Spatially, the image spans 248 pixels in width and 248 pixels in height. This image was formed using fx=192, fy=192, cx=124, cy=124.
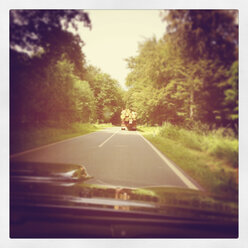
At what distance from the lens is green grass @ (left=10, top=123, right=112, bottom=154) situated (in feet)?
8.94

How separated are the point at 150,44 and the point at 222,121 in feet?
5.13

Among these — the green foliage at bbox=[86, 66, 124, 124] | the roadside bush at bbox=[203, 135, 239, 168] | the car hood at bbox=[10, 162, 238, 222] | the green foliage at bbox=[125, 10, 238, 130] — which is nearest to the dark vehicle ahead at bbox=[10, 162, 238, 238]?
the car hood at bbox=[10, 162, 238, 222]

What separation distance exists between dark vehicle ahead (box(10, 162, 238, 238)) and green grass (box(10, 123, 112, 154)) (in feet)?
2.27

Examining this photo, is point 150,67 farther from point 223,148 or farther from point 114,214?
point 114,214

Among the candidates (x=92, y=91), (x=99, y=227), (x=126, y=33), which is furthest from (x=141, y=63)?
(x=99, y=227)

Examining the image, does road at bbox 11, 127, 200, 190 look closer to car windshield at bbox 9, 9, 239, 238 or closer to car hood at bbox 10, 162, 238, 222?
car windshield at bbox 9, 9, 239, 238

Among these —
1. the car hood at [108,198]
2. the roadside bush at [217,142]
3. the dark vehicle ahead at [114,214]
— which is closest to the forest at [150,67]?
the roadside bush at [217,142]

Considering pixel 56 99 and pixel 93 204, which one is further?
pixel 56 99

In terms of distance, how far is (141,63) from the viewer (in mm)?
3156

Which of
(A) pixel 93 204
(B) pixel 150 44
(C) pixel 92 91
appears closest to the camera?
(A) pixel 93 204

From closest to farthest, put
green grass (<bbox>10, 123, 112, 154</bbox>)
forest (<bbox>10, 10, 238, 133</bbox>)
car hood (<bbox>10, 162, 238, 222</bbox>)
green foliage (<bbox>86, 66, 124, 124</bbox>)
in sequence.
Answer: car hood (<bbox>10, 162, 238, 222</bbox>), forest (<bbox>10, 10, 238, 133</bbox>), green grass (<bbox>10, 123, 112, 154</bbox>), green foliage (<bbox>86, 66, 124, 124</bbox>)

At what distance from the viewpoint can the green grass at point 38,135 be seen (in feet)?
8.94
